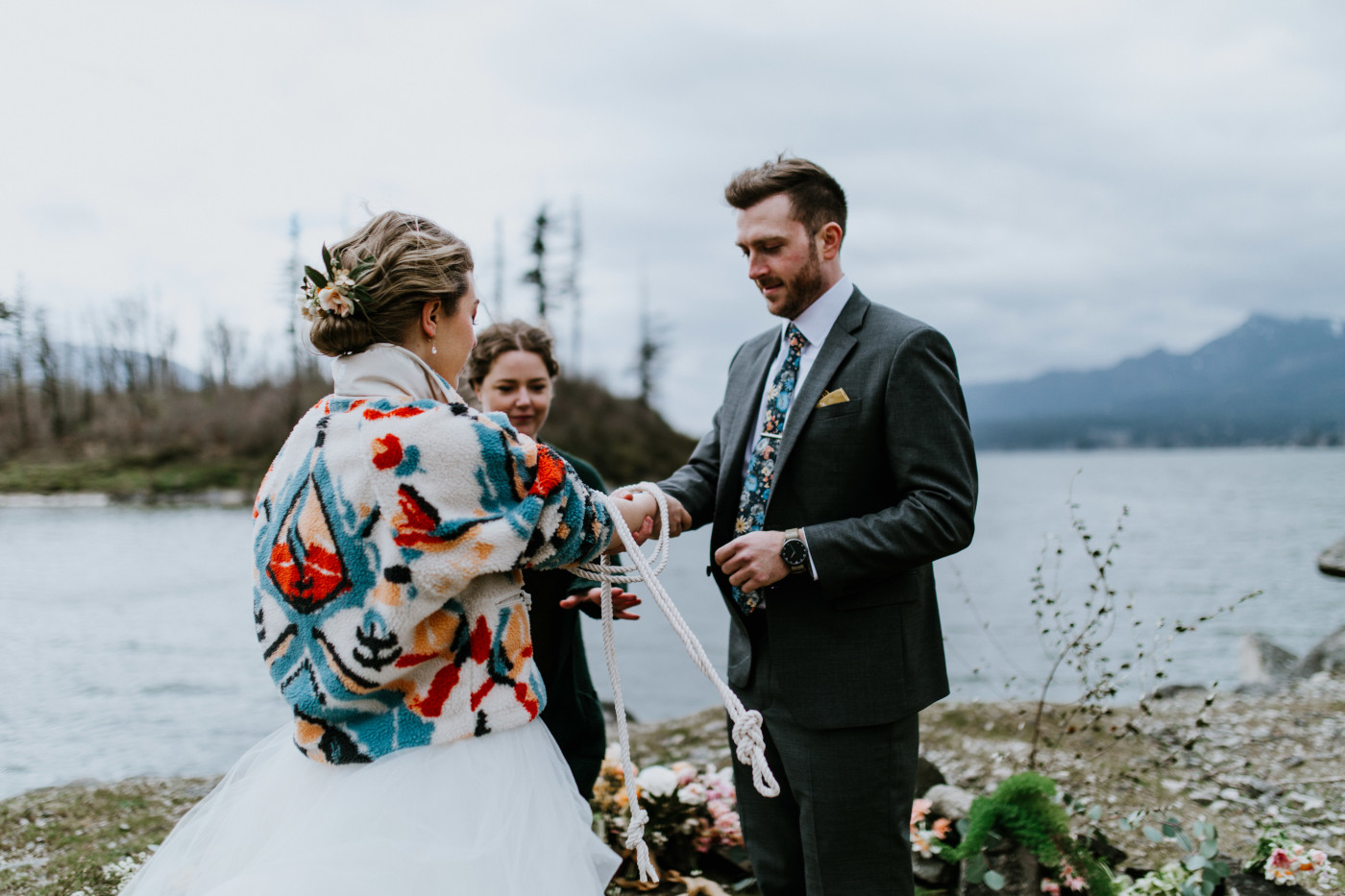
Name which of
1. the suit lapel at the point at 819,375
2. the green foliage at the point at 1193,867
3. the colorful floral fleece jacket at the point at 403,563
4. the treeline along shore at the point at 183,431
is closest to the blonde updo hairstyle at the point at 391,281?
the colorful floral fleece jacket at the point at 403,563

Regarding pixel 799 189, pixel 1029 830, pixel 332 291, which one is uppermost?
pixel 799 189

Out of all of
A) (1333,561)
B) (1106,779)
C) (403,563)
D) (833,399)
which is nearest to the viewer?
(403,563)

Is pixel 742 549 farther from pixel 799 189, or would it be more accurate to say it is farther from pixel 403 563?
pixel 799 189

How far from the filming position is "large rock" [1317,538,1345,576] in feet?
23.2

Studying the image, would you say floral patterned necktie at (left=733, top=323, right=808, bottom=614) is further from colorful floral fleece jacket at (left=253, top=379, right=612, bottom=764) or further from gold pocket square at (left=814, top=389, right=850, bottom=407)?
colorful floral fleece jacket at (left=253, top=379, right=612, bottom=764)

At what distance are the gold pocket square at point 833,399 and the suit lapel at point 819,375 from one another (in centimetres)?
2

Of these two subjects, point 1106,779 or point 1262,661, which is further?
point 1262,661

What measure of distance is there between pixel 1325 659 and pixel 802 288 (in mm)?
8846

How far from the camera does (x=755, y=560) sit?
7.93ft

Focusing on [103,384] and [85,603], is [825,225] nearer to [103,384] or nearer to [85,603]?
[85,603]

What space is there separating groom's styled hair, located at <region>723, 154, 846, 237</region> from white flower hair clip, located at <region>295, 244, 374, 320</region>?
53.1 inches

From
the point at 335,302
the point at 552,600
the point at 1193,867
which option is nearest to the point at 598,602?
the point at 552,600

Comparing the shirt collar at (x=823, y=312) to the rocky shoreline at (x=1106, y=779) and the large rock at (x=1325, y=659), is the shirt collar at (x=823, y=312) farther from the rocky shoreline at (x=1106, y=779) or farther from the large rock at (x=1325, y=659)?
the large rock at (x=1325, y=659)

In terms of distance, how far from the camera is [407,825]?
5.81ft
